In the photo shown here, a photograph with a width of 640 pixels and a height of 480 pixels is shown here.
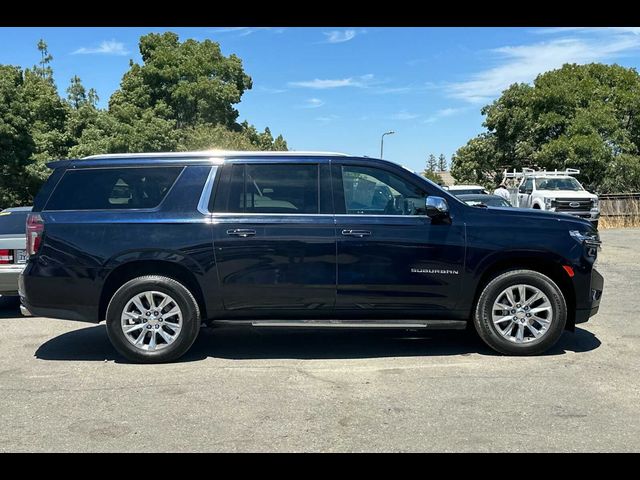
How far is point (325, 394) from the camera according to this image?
483 cm

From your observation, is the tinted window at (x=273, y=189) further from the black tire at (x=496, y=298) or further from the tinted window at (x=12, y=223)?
the tinted window at (x=12, y=223)

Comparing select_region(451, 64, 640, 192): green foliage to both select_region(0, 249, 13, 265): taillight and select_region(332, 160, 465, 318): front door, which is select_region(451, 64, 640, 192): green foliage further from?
select_region(0, 249, 13, 265): taillight

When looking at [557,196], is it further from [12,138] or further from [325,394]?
[12,138]

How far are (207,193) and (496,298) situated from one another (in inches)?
115

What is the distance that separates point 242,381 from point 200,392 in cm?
41

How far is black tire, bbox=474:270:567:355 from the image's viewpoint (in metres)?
5.74

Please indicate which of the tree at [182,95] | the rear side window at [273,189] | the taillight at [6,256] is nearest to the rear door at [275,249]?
the rear side window at [273,189]

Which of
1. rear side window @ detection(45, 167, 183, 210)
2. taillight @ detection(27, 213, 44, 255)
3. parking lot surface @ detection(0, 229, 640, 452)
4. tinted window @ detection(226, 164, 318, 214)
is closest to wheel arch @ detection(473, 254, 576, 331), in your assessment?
parking lot surface @ detection(0, 229, 640, 452)

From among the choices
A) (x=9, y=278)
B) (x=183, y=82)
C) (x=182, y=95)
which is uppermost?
(x=183, y=82)

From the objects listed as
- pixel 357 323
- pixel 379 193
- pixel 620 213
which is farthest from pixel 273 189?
pixel 620 213

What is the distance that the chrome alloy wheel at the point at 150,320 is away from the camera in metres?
5.73

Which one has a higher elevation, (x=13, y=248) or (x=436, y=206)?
(x=436, y=206)

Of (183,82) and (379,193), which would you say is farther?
(183,82)

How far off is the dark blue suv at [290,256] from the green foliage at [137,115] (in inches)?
884
